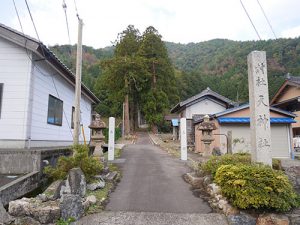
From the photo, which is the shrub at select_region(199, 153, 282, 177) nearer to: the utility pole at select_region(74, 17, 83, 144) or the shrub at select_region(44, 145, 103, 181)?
the shrub at select_region(44, 145, 103, 181)

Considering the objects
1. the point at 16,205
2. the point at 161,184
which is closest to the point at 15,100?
the point at 16,205

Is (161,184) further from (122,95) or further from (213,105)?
(122,95)

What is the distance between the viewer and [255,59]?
721 cm

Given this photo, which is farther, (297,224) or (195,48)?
(195,48)

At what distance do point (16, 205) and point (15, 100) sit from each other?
4.47 m

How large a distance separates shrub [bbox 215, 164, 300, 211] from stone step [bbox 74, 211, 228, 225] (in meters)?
0.61

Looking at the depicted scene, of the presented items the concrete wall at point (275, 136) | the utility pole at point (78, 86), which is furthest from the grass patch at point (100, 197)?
the concrete wall at point (275, 136)

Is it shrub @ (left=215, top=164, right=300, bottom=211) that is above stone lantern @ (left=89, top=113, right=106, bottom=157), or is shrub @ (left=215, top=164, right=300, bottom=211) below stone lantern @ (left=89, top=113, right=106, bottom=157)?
below

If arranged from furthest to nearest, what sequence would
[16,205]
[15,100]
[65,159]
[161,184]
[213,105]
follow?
[213,105], [15,100], [161,184], [65,159], [16,205]

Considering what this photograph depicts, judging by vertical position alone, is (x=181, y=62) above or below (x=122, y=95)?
above

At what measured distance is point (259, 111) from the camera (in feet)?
22.7

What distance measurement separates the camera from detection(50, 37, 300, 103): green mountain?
1724 inches

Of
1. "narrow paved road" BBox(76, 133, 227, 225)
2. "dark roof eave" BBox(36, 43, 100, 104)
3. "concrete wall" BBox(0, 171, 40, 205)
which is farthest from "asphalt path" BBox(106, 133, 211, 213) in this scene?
"dark roof eave" BBox(36, 43, 100, 104)

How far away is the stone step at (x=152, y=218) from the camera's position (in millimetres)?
5125
